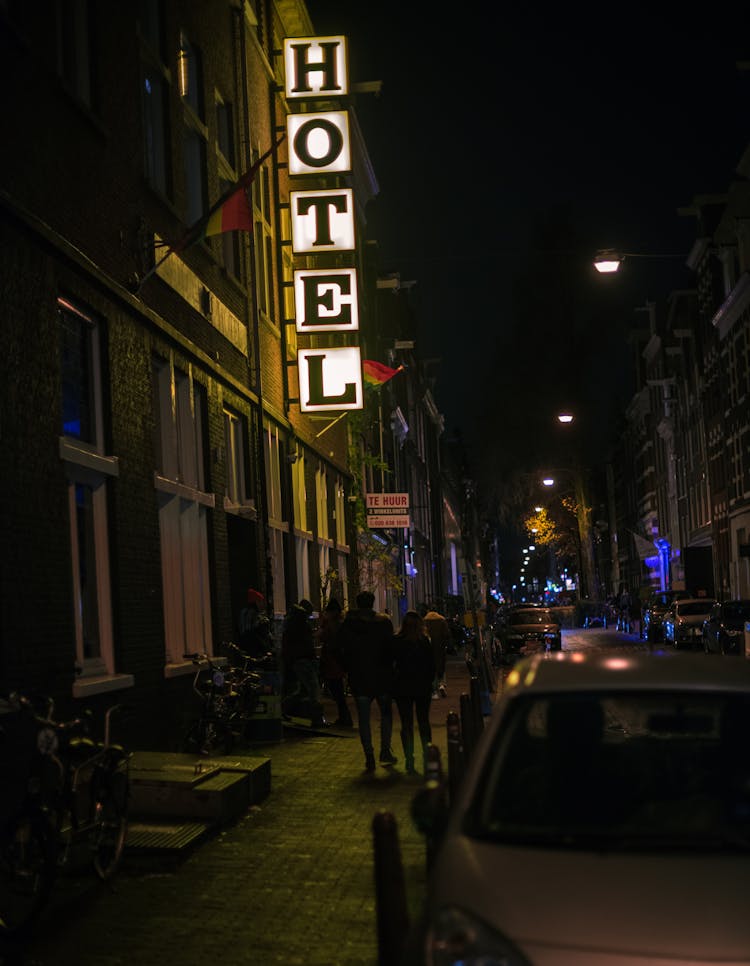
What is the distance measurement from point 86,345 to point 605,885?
30.9 feet

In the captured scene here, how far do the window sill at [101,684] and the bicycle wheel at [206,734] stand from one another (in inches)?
68.9

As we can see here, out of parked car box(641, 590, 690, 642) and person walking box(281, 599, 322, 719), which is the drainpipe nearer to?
person walking box(281, 599, 322, 719)

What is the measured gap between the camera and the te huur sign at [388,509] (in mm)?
30188

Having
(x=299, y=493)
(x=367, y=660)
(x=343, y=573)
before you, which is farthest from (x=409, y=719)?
(x=343, y=573)

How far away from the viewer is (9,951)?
6.77 meters

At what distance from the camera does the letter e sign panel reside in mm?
23094

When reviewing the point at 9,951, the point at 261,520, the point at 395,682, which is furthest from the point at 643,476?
the point at 9,951

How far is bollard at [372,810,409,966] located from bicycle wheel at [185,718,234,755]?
8.81 meters

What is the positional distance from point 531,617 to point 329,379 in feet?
63.0

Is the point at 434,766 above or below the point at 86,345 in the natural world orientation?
below

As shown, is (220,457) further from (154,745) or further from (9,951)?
(9,951)

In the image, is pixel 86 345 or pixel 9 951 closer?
pixel 9 951

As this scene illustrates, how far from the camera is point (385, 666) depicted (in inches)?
555

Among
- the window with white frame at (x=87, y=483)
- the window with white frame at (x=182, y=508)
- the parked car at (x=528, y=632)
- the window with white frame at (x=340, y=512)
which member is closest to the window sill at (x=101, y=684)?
the window with white frame at (x=87, y=483)
